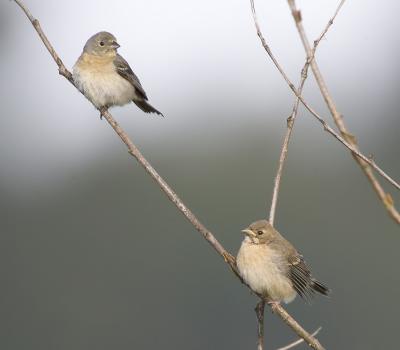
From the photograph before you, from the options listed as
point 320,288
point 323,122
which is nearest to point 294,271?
point 320,288

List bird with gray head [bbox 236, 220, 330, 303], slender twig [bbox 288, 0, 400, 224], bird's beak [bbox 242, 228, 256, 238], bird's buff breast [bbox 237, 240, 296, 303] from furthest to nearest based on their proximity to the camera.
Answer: bird's beak [bbox 242, 228, 256, 238]
bird with gray head [bbox 236, 220, 330, 303]
bird's buff breast [bbox 237, 240, 296, 303]
slender twig [bbox 288, 0, 400, 224]

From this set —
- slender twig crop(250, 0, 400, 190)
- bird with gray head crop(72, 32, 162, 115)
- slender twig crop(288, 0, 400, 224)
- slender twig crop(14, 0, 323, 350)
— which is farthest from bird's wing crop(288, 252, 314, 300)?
slender twig crop(288, 0, 400, 224)

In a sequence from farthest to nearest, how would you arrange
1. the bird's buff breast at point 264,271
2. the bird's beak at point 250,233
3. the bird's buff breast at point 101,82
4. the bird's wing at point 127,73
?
the bird's wing at point 127,73 < the bird's buff breast at point 101,82 < the bird's beak at point 250,233 < the bird's buff breast at point 264,271

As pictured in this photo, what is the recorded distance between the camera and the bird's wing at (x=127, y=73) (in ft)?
34.4

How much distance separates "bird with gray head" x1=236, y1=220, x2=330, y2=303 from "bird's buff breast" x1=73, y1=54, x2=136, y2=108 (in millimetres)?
2074

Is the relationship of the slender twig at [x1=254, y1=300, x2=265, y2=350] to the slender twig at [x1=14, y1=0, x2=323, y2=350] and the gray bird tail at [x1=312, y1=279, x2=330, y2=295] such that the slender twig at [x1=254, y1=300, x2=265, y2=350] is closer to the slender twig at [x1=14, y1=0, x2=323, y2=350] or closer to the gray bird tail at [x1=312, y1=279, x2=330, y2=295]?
the slender twig at [x1=14, y1=0, x2=323, y2=350]

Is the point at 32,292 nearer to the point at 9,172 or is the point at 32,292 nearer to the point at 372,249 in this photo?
the point at 9,172

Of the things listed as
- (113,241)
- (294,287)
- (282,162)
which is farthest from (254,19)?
(113,241)

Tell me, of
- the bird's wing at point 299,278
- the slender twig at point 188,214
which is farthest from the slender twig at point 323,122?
the bird's wing at point 299,278

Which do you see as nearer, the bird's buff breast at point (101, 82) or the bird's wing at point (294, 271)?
the bird's wing at point (294, 271)

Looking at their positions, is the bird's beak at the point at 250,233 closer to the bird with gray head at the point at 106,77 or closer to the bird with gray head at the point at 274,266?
the bird with gray head at the point at 274,266

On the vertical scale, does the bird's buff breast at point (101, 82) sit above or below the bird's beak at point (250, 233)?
above

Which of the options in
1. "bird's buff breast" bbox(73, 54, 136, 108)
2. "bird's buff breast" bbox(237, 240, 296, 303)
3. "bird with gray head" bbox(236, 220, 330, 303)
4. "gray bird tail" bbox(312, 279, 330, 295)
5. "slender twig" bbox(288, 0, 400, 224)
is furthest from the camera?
"bird's buff breast" bbox(73, 54, 136, 108)

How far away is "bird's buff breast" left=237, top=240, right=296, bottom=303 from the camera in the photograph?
8164 mm
